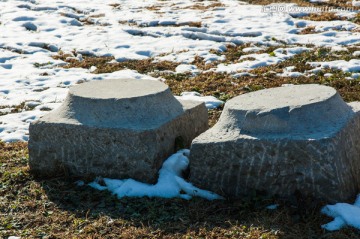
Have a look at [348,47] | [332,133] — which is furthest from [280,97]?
[348,47]

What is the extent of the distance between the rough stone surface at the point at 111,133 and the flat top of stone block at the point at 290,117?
571 mm

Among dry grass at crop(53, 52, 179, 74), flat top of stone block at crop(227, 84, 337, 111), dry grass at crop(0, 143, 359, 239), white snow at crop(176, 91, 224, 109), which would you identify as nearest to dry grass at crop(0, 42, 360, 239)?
dry grass at crop(0, 143, 359, 239)

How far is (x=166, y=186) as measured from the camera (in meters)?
4.99

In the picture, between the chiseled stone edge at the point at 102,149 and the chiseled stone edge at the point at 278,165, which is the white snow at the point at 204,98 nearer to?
the chiseled stone edge at the point at 102,149

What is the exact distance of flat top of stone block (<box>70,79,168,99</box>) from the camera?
533 cm

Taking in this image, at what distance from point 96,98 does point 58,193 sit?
2.99 ft

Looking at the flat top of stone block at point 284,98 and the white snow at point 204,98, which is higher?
the flat top of stone block at point 284,98

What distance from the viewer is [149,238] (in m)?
4.28

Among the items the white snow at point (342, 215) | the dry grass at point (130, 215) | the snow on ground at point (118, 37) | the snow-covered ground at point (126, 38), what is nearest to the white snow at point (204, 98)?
the snow-covered ground at point (126, 38)

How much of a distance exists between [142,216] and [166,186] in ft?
1.46

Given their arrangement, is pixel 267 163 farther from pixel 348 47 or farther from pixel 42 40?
pixel 42 40

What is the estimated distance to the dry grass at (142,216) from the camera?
4.26 metres

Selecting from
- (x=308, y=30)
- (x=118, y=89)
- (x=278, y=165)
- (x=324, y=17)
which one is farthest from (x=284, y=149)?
(x=324, y=17)

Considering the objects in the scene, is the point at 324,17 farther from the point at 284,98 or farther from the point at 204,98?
the point at 284,98
